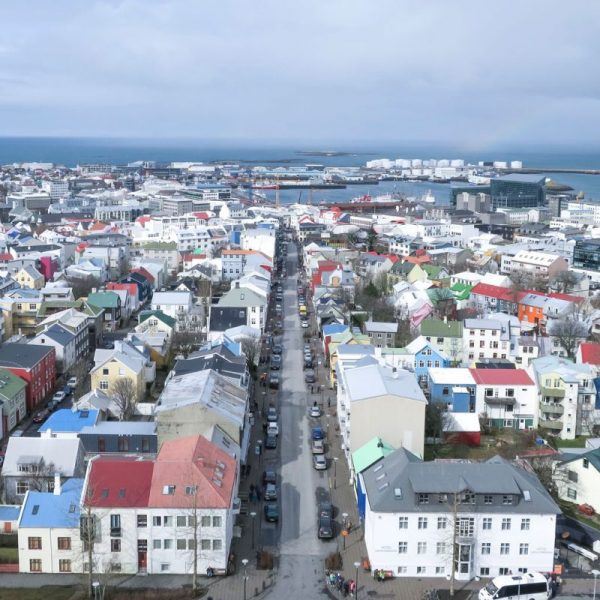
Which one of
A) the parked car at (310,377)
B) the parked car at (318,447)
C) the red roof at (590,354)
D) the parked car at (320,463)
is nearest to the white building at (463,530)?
the parked car at (320,463)

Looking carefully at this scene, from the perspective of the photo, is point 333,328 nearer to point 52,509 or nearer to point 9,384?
point 9,384

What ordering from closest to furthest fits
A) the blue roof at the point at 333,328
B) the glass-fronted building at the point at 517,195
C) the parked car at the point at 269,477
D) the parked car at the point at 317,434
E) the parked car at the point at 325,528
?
the parked car at the point at 325,528 → the parked car at the point at 269,477 → the parked car at the point at 317,434 → the blue roof at the point at 333,328 → the glass-fronted building at the point at 517,195

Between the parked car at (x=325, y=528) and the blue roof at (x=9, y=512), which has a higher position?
the blue roof at (x=9, y=512)

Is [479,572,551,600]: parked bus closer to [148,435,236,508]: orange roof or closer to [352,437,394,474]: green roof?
[352,437,394,474]: green roof

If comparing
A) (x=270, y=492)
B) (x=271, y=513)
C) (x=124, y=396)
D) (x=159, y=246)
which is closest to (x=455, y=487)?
(x=271, y=513)

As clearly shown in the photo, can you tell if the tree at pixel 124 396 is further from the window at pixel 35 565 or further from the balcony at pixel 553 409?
the balcony at pixel 553 409

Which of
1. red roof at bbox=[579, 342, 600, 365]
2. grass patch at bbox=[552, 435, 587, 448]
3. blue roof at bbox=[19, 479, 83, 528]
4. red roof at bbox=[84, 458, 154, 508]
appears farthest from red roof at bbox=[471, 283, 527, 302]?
blue roof at bbox=[19, 479, 83, 528]

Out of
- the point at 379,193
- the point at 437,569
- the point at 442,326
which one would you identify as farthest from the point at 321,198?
the point at 437,569
